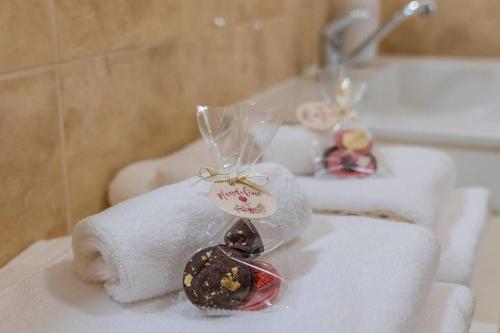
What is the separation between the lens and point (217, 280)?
500mm

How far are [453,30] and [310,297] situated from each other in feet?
4.42

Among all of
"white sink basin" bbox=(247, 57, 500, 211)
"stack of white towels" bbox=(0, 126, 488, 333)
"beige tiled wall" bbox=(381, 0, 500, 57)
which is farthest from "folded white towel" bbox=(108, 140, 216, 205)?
"beige tiled wall" bbox=(381, 0, 500, 57)

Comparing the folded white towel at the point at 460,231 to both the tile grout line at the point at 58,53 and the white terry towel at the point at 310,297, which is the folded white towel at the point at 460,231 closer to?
the white terry towel at the point at 310,297

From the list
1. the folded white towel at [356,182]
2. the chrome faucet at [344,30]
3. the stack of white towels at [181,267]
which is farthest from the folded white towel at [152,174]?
the chrome faucet at [344,30]

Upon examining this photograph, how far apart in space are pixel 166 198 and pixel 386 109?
1.08 meters

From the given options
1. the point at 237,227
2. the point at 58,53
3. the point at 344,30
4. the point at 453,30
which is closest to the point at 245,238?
the point at 237,227

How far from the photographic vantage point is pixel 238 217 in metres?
0.55

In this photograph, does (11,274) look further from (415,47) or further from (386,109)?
(415,47)

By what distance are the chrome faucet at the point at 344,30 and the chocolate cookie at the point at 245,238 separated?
95 centimetres

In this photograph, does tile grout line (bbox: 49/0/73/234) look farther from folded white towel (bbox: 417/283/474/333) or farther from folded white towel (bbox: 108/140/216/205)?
folded white towel (bbox: 417/283/474/333)

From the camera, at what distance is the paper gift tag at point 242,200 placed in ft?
1.74

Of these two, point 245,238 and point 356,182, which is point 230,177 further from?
point 356,182

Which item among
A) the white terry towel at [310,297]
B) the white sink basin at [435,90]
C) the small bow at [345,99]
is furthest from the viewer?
the white sink basin at [435,90]

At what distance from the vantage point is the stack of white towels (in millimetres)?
504
